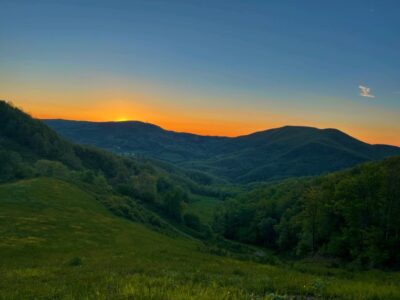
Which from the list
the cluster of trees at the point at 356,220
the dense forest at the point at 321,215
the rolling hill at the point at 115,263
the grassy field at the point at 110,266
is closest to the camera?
the grassy field at the point at 110,266

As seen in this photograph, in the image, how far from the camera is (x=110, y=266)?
21.2 m

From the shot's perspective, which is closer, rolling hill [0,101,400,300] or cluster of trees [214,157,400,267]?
rolling hill [0,101,400,300]

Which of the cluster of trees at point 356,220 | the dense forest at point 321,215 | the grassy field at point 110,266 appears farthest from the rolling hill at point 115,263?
the cluster of trees at point 356,220

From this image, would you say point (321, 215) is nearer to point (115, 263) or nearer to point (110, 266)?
point (115, 263)

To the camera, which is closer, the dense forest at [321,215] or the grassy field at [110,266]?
the grassy field at [110,266]

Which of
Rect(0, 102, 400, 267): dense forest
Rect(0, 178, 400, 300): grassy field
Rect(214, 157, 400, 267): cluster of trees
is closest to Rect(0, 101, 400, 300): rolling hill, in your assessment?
Rect(0, 178, 400, 300): grassy field

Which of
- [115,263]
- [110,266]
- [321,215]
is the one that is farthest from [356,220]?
[110,266]

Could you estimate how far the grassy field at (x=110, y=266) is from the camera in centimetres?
1088

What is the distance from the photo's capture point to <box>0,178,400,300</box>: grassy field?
35.7ft

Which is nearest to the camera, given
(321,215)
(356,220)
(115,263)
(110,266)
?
(110,266)

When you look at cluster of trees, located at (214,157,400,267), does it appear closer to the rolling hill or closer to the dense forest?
the dense forest

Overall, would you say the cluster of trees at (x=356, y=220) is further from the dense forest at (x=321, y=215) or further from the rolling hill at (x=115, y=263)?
the rolling hill at (x=115, y=263)

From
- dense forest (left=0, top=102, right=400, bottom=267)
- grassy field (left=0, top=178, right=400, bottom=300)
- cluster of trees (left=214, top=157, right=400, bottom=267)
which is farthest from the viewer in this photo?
dense forest (left=0, top=102, right=400, bottom=267)

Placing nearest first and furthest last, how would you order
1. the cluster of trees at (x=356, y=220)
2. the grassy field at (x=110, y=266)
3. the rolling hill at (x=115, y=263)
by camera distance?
the grassy field at (x=110, y=266) → the rolling hill at (x=115, y=263) → the cluster of trees at (x=356, y=220)
